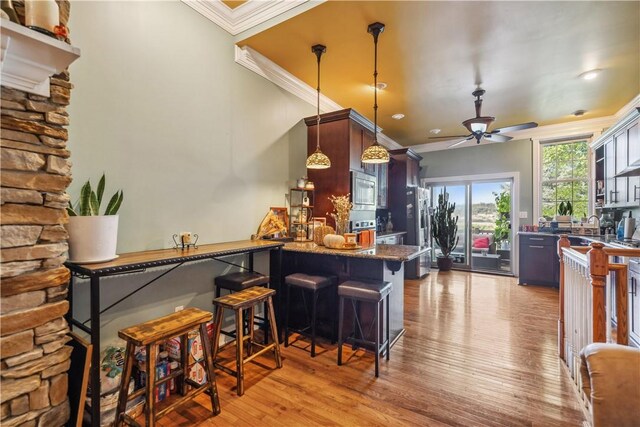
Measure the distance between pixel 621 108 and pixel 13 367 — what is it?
24.5ft

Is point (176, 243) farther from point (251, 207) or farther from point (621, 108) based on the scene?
point (621, 108)

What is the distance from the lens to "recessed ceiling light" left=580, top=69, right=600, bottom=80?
338 cm

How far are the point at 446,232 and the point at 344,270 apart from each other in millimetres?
4255

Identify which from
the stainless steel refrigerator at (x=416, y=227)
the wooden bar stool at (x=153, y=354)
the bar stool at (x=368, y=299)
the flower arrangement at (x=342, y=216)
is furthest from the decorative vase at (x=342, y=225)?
the stainless steel refrigerator at (x=416, y=227)

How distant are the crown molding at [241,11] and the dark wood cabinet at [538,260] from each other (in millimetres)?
5352

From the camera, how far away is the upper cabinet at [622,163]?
11.4ft

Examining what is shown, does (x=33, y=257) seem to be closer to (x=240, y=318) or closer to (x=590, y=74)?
(x=240, y=318)

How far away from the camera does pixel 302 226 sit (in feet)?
11.3

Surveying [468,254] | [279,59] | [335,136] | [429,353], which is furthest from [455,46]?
[468,254]

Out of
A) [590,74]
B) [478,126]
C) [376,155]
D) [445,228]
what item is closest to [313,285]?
[376,155]

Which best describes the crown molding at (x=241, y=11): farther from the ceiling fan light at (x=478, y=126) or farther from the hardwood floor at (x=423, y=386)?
the hardwood floor at (x=423, y=386)

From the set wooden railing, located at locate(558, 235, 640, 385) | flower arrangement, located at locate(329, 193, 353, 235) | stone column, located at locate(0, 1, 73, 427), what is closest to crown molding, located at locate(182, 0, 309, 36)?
stone column, located at locate(0, 1, 73, 427)

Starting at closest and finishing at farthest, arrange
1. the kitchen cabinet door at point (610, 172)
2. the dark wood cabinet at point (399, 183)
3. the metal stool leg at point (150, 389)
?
1. the metal stool leg at point (150, 389)
2. the kitchen cabinet door at point (610, 172)
3. the dark wood cabinet at point (399, 183)

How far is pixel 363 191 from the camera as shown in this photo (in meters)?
4.01
